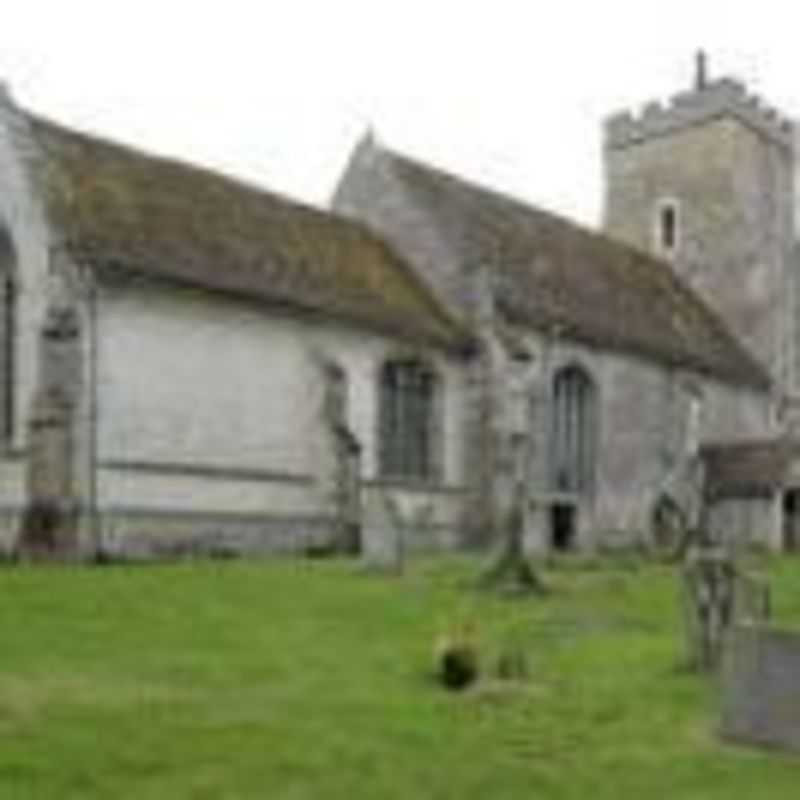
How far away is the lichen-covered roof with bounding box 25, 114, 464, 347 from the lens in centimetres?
3403

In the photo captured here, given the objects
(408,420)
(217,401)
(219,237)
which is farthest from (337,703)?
(408,420)

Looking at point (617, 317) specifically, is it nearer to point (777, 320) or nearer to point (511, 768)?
point (777, 320)

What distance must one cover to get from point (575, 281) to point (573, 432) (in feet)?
14.5

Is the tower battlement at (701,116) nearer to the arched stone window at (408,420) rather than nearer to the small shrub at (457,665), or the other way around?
the arched stone window at (408,420)

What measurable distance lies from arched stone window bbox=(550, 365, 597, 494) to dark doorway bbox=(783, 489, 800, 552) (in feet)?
26.3

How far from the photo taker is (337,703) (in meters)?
14.1

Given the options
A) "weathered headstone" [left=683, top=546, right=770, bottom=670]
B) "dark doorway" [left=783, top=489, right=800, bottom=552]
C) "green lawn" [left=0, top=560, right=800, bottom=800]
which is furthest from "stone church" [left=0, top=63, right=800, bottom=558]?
"weathered headstone" [left=683, top=546, right=770, bottom=670]

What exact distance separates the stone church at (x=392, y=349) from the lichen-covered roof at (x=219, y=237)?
8 cm

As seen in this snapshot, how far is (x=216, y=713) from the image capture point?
43.9 feet

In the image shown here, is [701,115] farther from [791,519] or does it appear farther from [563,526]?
[563,526]

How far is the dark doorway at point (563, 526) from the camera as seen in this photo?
4473cm

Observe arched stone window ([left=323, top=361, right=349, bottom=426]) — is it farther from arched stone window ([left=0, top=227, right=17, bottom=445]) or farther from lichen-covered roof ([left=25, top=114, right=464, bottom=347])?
arched stone window ([left=0, top=227, right=17, bottom=445])

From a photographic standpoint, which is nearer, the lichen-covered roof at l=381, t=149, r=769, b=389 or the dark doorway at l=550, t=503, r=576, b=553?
the lichen-covered roof at l=381, t=149, r=769, b=389

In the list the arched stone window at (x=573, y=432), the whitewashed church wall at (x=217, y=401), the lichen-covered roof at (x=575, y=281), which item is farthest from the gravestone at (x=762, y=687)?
the arched stone window at (x=573, y=432)
